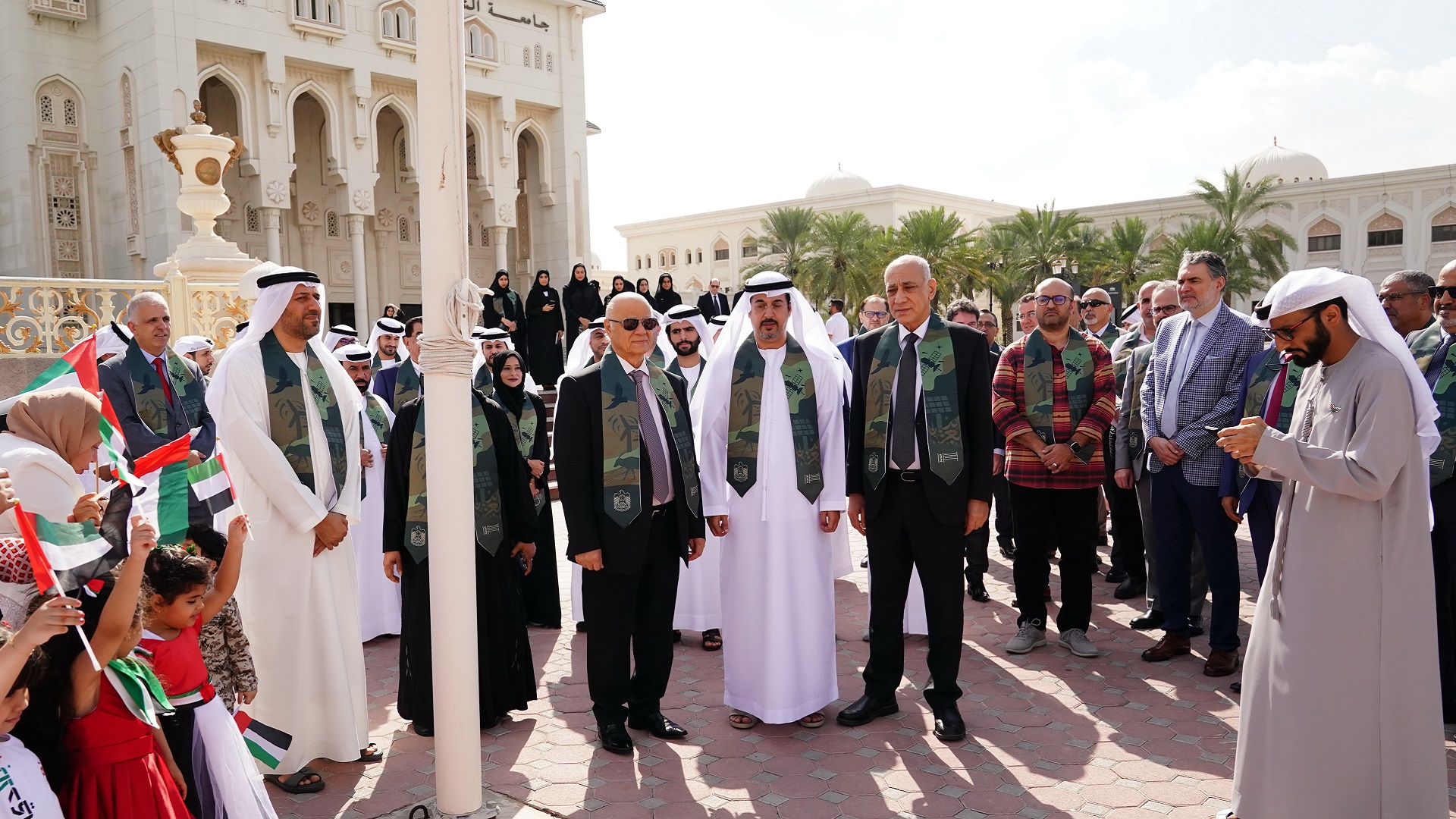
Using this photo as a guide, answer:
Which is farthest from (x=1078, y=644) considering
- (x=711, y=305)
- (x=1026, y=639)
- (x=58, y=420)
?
(x=711, y=305)

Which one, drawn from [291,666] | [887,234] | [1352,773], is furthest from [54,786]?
[887,234]

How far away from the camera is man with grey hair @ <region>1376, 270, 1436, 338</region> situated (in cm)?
426

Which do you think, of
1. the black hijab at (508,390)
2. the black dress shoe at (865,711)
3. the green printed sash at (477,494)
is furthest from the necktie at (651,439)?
the black hijab at (508,390)

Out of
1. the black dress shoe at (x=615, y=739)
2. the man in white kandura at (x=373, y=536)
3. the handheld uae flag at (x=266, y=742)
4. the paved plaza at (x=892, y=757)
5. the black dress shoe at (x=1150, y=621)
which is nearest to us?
the paved plaza at (x=892, y=757)

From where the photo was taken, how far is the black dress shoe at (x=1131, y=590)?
6.07 m

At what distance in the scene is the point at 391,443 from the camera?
4.12 m

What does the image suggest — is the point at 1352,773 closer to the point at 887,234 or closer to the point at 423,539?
the point at 423,539

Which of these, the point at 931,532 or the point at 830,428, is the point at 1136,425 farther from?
A: the point at 830,428

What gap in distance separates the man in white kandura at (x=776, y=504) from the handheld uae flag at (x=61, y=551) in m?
2.36

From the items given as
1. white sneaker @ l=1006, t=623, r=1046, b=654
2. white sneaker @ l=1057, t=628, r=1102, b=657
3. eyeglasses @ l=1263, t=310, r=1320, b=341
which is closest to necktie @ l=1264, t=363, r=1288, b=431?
eyeglasses @ l=1263, t=310, r=1320, b=341

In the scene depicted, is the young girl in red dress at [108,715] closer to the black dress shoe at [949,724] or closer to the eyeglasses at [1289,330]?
the black dress shoe at [949,724]

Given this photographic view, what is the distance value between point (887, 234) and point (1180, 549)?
2558 cm

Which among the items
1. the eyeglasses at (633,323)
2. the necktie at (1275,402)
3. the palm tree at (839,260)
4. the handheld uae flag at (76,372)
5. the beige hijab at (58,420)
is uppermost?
the palm tree at (839,260)

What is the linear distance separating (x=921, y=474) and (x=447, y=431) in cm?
198
